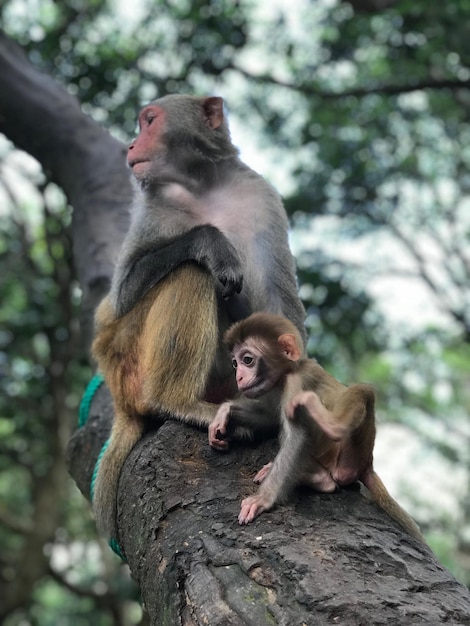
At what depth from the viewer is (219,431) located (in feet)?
9.64

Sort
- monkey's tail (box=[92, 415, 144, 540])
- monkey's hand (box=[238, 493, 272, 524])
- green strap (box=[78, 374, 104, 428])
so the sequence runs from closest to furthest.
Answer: monkey's hand (box=[238, 493, 272, 524]) < monkey's tail (box=[92, 415, 144, 540]) < green strap (box=[78, 374, 104, 428])

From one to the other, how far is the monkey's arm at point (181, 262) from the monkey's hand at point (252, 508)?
3.88 feet

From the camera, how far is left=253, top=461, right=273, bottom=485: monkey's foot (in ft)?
8.71

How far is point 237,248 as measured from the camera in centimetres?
380

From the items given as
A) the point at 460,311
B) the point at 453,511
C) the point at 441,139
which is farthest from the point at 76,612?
the point at 441,139

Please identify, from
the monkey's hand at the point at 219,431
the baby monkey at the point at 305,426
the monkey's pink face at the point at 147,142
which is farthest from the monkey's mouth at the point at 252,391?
the monkey's pink face at the point at 147,142

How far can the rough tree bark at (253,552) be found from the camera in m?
1.93

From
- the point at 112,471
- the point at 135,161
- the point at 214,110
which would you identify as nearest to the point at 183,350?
the point at 112,471

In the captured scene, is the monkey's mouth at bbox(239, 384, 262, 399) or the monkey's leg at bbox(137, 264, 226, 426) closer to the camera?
the monkey's mouth at bbox(239, 384, 262, 399)

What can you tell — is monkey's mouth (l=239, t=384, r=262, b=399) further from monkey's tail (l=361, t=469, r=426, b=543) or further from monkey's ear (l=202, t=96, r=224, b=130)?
monkey's ear (l=202, t=96, r=224, b=130)

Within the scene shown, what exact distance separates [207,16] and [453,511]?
15990mm

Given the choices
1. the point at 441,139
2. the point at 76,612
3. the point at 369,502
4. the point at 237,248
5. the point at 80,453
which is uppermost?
the point at 441,139

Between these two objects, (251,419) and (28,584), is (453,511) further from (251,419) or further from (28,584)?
(251,419)

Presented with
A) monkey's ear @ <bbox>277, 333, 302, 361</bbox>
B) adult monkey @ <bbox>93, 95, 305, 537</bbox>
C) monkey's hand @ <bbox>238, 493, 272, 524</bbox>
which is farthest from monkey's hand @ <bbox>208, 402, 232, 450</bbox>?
monkey's hand @ <bbox>238, 493, 272, 524</bbox>
